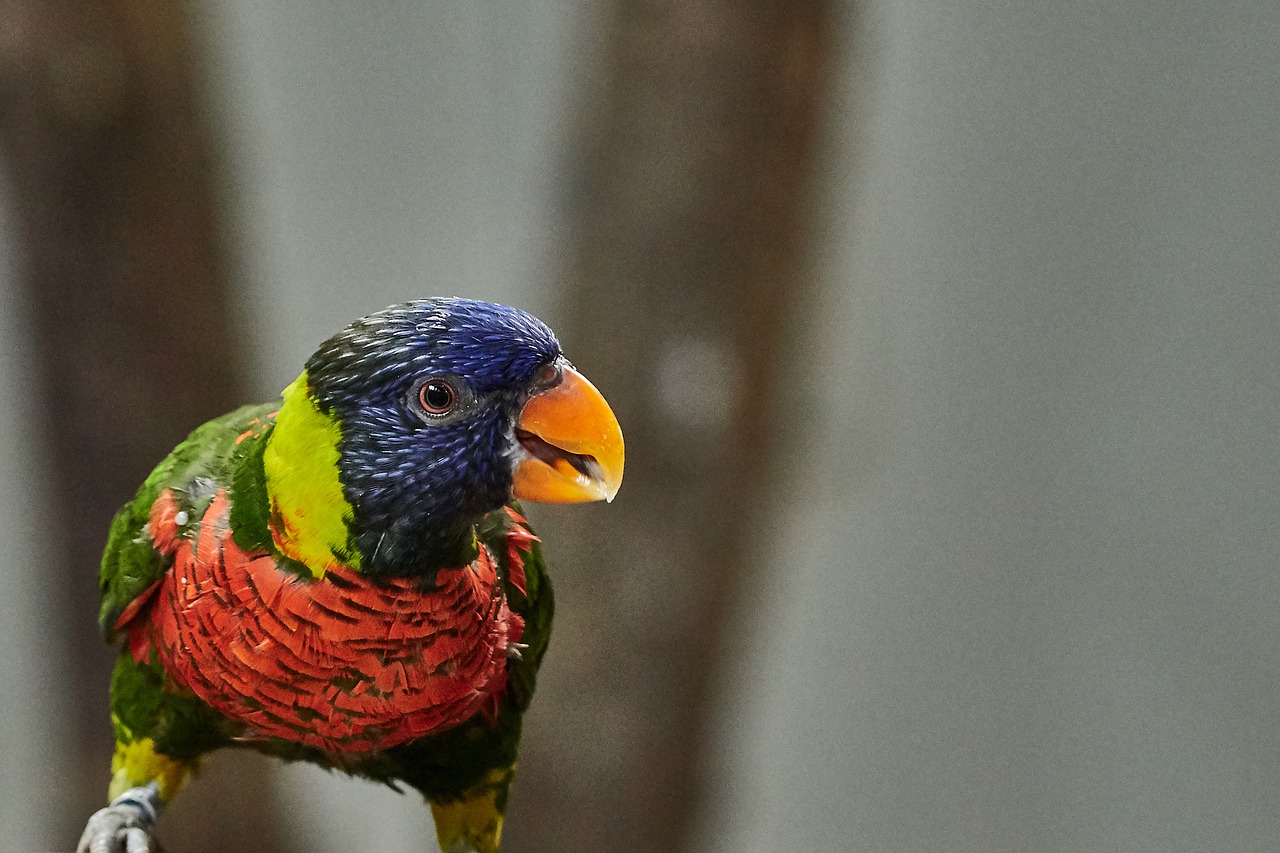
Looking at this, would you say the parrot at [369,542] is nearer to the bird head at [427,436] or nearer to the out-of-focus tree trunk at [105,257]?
the bird head at [427,436]

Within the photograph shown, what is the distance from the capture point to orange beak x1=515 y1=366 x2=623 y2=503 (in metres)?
0.95

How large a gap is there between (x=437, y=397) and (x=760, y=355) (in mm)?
1127

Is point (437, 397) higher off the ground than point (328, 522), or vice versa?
point (437, 397)

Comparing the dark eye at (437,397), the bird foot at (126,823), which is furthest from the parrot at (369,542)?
the bird foot at (126,823)

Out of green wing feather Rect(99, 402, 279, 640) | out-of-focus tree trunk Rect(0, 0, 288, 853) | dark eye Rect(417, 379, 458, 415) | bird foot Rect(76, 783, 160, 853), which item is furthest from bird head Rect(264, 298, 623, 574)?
out-of-focus tree trunk Rect(0, 0, 288, 853)

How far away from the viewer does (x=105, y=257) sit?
1767 millimetres

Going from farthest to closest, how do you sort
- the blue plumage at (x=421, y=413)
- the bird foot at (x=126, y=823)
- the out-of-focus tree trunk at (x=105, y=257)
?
the out-of-focus tree trunk at (x=105, y=257), the bird foot at (x=126, y=823), the blue plumage at (x=421, y=413)

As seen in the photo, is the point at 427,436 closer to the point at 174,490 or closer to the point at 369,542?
the point at 369,542

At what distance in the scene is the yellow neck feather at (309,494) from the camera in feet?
3.11

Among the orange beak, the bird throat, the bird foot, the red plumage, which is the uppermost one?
the orange beak

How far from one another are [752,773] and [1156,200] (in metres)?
1.70

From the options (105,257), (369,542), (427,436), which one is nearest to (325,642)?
(369,542)

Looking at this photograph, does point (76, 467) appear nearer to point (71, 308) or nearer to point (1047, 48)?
point (71, 308)

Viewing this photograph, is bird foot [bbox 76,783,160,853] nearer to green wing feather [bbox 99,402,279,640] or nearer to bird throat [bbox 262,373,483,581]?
green wing feather [bbox 99,402,279,640]
